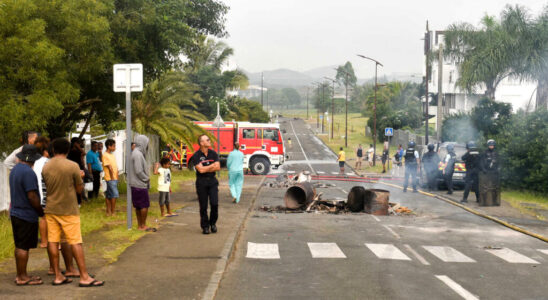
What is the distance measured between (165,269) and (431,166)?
17.3m

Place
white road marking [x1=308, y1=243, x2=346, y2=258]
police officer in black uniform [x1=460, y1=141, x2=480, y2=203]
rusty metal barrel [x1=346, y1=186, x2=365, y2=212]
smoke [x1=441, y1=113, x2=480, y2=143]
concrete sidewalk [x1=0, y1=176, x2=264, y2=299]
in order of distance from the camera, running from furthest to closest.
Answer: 1. smoke [x1=441, y1=113, x2=480, y2=143]
2. police officer in black uniform [x1=460, y1=141, x2=480, y2=203]
3. rusty metal barrel [x1=346, y1=186, x2=365, y2=212]
4. white road marking [x1=308, y1=243, x2=346, y2=258]
5. concrete sidewalk [x1=0, y1=176, x2=264, y2=299]

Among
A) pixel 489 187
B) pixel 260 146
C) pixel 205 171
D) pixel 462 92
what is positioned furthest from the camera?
pixel 462 92

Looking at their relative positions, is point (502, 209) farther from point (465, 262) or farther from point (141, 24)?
point (141, 24)

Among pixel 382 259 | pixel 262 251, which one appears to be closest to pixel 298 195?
pixel 262 251

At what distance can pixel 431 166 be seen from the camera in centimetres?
2391

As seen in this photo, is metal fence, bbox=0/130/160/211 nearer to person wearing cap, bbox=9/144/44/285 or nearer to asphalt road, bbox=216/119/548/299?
asphalt road, bbox=216/119/548/299

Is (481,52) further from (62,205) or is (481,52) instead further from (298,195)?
(62,205)

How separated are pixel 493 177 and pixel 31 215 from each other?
14.6m

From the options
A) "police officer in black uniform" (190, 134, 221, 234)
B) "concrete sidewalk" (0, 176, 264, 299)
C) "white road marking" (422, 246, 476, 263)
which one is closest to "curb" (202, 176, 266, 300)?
"concrete sidewalk" (0, 176, 264, 299)

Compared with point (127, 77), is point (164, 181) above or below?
below

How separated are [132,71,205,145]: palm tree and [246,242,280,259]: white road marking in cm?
1749

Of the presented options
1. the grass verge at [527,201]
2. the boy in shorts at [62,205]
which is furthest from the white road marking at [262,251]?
the grass verge at [527,201]

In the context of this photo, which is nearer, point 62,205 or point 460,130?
point 62,205

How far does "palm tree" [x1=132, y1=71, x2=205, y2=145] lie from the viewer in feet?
93.8
